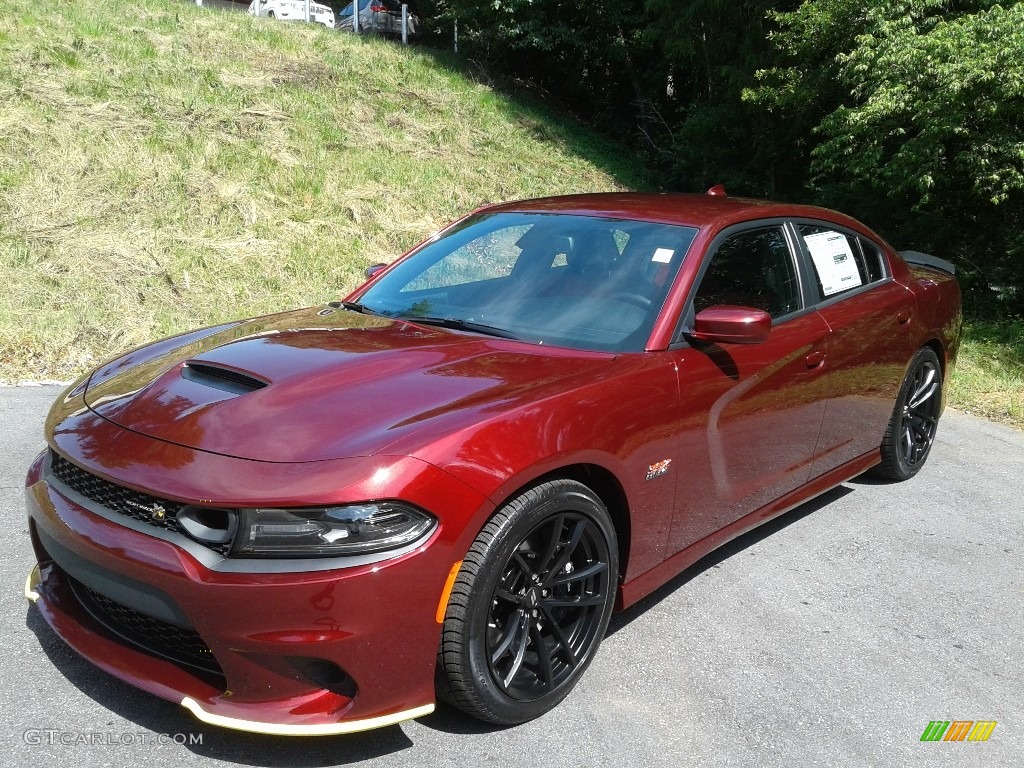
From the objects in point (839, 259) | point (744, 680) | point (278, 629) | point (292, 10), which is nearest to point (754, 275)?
point (839, 259)

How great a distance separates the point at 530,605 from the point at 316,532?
2.39ft

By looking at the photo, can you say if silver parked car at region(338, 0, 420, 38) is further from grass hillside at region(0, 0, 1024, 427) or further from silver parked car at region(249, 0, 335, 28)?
grass hillside at region(0, 0, 1024, 427)

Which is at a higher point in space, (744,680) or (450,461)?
(450,461)

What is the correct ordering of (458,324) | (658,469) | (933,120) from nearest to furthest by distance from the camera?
(658,469)
(458,324)
(933,120)

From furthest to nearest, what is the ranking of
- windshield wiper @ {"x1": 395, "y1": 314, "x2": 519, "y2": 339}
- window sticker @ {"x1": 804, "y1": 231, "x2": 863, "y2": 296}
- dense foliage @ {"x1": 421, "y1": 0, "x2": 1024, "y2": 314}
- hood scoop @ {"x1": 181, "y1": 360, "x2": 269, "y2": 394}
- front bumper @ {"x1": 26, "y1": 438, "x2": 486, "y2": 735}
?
dense foliage @ {"x1": 421, "y1": 0, "x2": 1024, "y2": 314} < window sticker @ {"x1": 804, "y1": 231, "x2": 863, "y2": 296} < windshield wiper @ {"x1": 395, "y1": 314, "x2": 519, "y2": 339} < hood scoop @ {"x1": 181, "y1": 360, "x2": 269, "y2": 394} < front bumper @ {"x1": 26, "y1": 438, "x2": 486, "y2": 735}

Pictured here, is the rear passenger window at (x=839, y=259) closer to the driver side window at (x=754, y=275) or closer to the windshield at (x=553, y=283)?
the driver side window at (x=754, y=275)

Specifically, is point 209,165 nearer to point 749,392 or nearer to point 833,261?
point 833,261

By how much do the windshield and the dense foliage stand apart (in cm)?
691

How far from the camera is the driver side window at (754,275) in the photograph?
350cm

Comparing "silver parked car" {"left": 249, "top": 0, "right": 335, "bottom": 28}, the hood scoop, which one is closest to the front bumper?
the hood scoop

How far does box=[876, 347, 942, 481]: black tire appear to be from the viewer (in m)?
4.79

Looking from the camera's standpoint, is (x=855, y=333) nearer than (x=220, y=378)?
No

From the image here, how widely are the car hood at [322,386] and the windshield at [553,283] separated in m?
0.17

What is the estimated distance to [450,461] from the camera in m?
2.37
